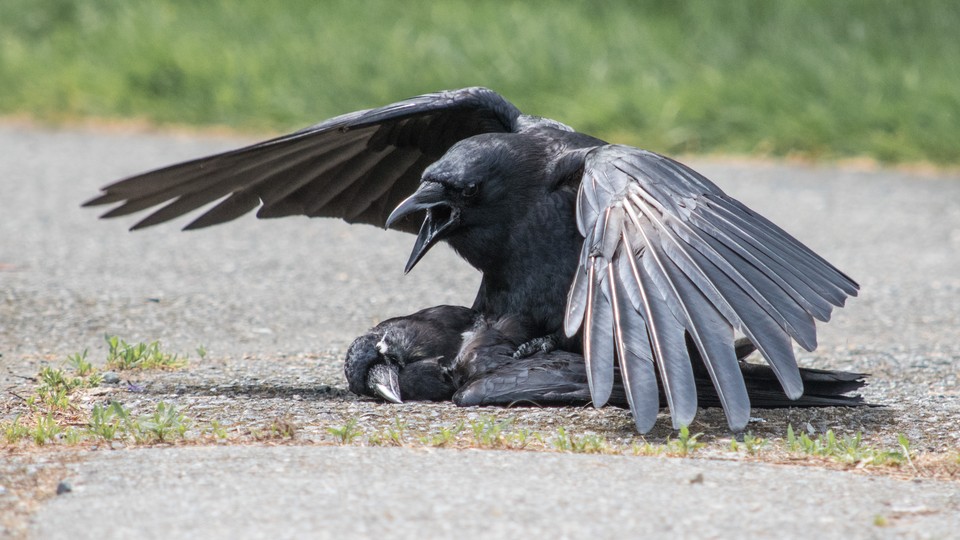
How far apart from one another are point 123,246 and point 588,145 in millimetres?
4077

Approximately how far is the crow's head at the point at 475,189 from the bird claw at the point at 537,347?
14.7 inches

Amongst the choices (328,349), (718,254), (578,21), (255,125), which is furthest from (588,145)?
(578,21)

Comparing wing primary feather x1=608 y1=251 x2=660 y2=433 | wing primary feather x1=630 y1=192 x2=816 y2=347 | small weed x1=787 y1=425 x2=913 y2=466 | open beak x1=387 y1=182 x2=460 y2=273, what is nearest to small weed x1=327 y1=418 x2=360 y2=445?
open beak x1=387 y1=182 x2=460 y2=273

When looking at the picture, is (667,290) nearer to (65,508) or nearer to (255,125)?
(65,508)

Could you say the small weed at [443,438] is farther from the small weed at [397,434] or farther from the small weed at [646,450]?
the small weed at [646,450]

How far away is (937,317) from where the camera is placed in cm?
647

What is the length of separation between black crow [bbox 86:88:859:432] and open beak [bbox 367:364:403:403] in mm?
395

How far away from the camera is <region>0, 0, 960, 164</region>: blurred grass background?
33.7ft

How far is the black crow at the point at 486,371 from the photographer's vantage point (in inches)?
169

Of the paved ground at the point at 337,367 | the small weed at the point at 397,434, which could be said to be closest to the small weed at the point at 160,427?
the paved ground at the point at 337,367

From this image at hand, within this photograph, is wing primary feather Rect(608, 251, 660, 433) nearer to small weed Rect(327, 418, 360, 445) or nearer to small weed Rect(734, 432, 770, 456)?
small weed Rect(734, 432, 770, 456)

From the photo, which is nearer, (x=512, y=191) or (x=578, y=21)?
(x=512, y=191)

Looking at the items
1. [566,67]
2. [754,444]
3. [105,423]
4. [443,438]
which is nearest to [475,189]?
[443,438]

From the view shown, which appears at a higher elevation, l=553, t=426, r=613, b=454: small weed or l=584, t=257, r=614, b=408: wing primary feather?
l=584, t=257, r=614, b=408: wing primary feather
